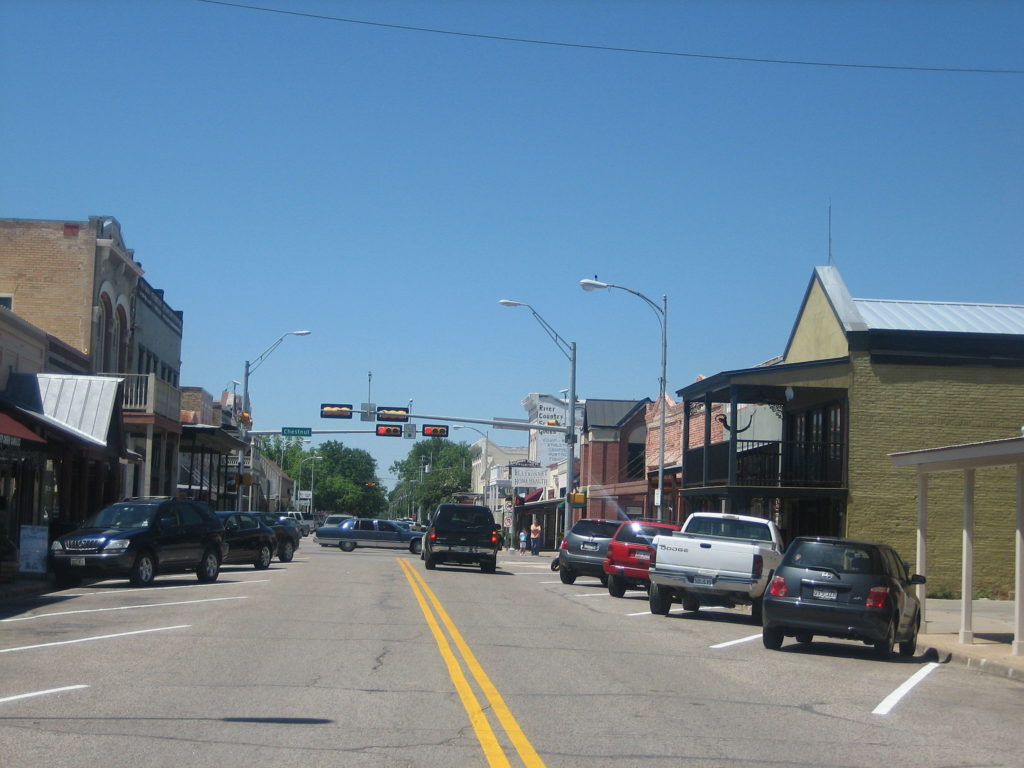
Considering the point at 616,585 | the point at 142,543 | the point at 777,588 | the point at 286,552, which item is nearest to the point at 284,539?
the point at 286,552

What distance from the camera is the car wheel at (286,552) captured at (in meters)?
36.6

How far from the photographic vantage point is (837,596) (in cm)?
1540

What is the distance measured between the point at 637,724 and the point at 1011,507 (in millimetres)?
22353

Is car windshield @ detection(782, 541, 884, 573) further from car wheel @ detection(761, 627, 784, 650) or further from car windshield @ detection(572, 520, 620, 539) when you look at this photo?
car windshield @ detection(572, 520, 620, 539)

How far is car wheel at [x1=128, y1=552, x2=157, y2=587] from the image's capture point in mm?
22500

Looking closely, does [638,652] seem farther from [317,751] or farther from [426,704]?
[317,751]

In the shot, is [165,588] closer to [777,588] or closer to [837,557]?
[777,588]

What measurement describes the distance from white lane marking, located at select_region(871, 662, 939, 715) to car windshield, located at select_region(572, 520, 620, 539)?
1296cm

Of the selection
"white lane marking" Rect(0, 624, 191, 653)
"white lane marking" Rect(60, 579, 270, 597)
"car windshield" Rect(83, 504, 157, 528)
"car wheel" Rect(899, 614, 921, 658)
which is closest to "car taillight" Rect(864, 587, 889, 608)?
"car wheel" Rect(899, 614, 921, 658)

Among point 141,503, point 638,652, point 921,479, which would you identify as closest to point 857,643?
point 921,479

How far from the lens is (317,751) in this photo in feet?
26.2

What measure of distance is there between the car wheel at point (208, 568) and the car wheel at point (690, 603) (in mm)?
10051

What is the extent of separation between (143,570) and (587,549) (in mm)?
10523

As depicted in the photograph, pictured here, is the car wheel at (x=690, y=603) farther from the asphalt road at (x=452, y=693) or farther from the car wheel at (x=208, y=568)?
the car wheel at (x=208, y=568)
